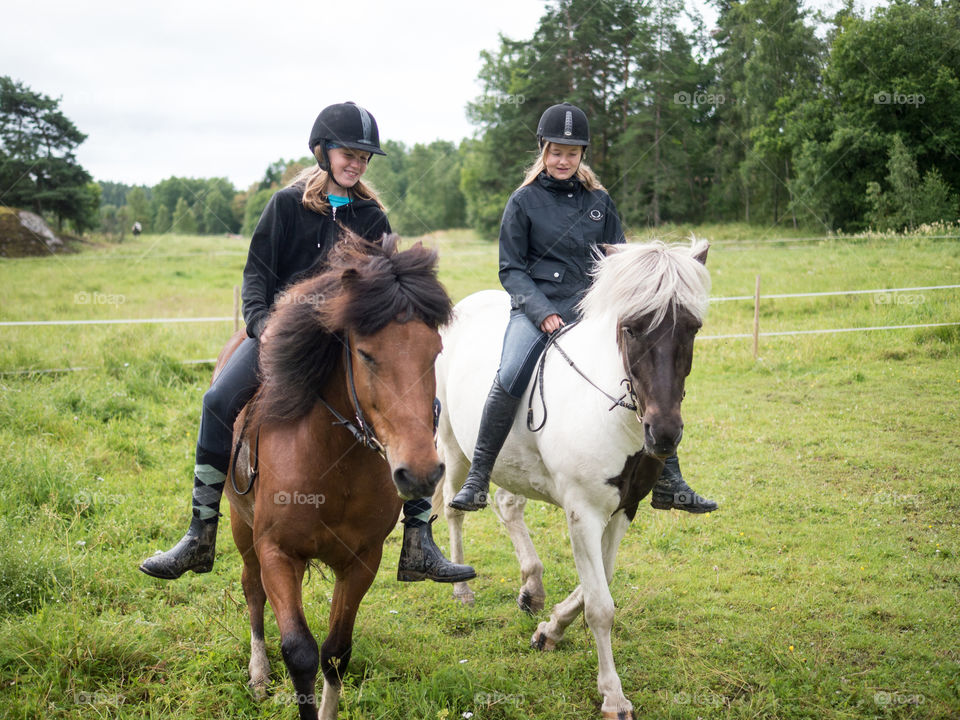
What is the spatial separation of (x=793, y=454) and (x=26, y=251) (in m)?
22.7

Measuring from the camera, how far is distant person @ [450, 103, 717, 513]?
4.07 meters

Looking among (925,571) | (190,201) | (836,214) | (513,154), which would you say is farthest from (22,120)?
(836,214)

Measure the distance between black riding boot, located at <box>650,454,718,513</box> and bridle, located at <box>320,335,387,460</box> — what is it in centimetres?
193

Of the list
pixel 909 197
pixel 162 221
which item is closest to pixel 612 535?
pixel 909 197

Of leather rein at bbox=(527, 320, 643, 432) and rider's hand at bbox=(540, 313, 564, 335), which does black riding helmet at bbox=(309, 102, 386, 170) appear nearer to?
rider's hand at bbox=(540, 313, 564, 335)

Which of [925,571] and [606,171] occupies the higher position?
[606,171]

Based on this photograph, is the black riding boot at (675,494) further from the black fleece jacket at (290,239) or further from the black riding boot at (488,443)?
the black fleece jacket at (290,239)

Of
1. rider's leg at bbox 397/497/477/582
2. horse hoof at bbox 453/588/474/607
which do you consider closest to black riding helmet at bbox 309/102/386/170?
rider's leg at bbox 397/497/477/582

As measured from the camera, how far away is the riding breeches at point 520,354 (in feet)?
13.3

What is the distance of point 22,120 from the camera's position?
21.0 metres

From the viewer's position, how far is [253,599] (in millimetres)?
3965

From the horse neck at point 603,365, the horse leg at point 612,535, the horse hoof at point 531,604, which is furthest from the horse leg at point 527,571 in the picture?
the horse neck at point 603,365

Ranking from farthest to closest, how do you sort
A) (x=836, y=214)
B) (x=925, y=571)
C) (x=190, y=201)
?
(x=190, y=201) < (x=836, y=214) < (x=925, y=571)

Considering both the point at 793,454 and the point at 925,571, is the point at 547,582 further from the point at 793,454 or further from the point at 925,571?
the point at 793,454
